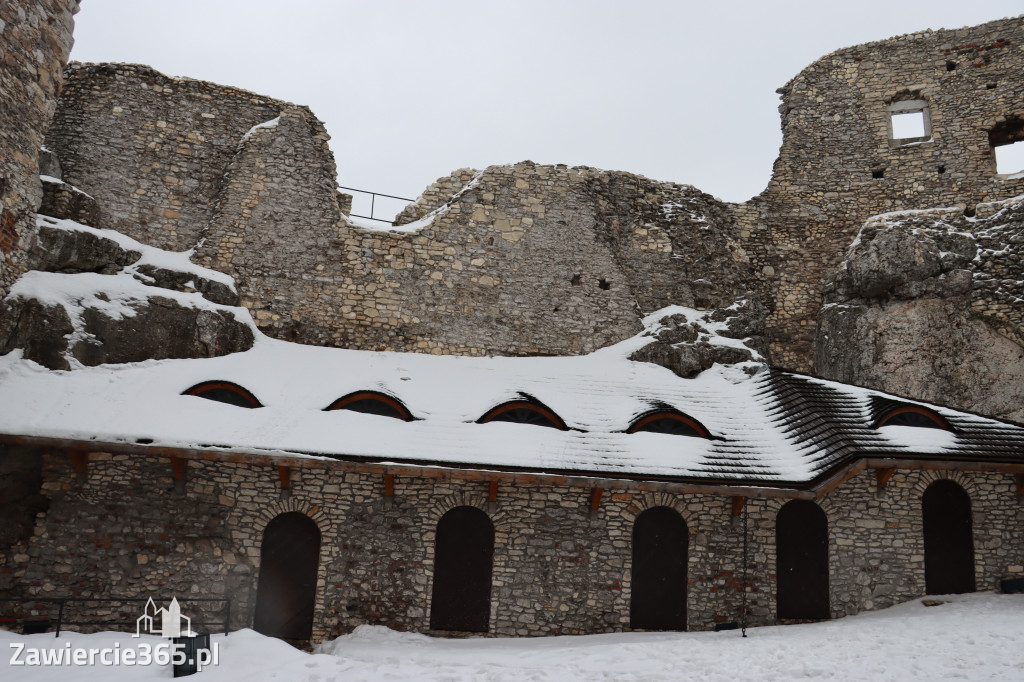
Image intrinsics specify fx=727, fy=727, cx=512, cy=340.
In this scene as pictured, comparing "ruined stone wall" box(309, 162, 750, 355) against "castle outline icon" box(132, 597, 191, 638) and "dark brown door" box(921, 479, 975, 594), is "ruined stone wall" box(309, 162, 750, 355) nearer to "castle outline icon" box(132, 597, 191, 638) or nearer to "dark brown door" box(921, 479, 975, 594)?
"castle outline icon" box(132, 597, 191, 638)

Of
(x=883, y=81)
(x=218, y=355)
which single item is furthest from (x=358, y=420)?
(x=883, y=81)

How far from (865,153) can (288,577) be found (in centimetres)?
1651

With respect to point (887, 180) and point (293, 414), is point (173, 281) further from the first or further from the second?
point (887, 180)

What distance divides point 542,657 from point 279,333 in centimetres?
843

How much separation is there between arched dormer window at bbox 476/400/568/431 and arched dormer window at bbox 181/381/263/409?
4034mm

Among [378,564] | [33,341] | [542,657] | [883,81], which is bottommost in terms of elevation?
[542,657]

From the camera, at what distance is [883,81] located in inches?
730

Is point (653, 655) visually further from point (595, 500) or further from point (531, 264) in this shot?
point (531, 264)

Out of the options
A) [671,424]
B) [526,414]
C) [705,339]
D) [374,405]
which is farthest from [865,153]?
[374,405]

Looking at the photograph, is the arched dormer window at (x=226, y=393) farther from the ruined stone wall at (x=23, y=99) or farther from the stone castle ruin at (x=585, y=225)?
the ruined stone wall at (x=23, y=99)

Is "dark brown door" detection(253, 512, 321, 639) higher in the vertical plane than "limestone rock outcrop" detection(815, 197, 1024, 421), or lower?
lower

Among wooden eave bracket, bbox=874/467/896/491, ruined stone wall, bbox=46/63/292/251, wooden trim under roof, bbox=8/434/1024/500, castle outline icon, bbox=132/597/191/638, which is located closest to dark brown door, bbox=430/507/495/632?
wooden trim under roof, bbox=8/434/1024/500

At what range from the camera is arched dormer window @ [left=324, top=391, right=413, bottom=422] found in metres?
12.5

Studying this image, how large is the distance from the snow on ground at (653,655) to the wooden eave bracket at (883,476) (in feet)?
6.83
